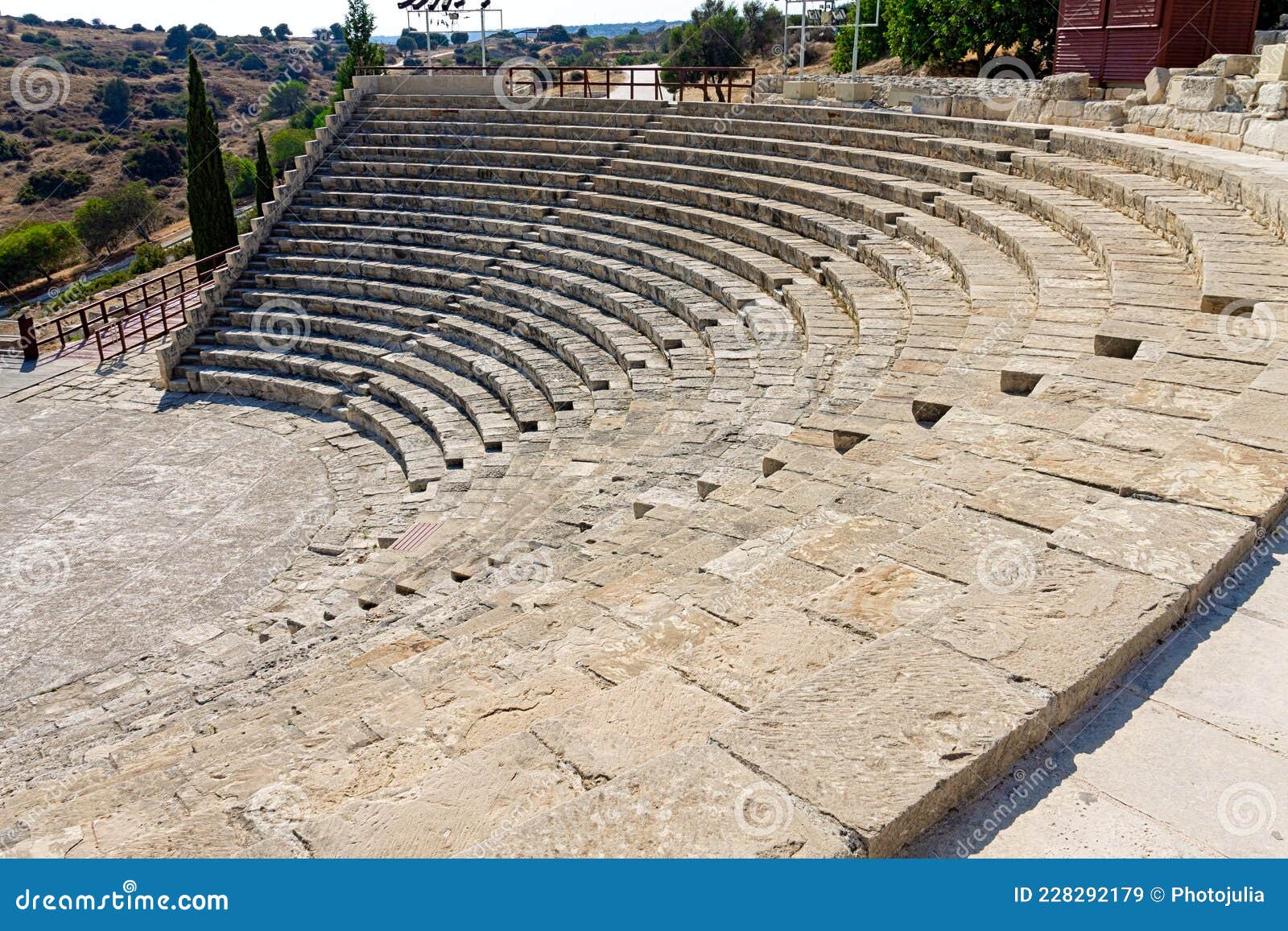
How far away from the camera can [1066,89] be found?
13.5 meters

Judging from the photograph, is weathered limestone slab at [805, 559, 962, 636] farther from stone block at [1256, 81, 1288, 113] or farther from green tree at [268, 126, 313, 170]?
green tree at [268, 126, 313, 170]

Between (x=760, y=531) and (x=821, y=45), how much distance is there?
38.2 metres

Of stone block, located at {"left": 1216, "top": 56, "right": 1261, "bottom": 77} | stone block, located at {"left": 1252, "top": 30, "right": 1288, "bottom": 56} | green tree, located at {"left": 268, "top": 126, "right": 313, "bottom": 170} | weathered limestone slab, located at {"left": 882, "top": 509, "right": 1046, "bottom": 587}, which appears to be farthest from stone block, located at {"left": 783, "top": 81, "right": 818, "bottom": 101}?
green tree, located at {"left": 268, "top": 126, "right": 313, "bottom": 170}

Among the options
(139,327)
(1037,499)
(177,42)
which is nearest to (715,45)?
(139,327)

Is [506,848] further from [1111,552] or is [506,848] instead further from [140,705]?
[140,705]

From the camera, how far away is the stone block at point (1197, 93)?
37.4ft

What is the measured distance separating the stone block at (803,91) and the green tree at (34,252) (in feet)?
131

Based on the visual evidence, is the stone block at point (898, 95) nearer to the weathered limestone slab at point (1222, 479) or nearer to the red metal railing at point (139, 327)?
the red metal railing at point (139, 327)

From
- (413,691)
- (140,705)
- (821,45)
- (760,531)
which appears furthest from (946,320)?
(821,45)

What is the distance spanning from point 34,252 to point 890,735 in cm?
5186

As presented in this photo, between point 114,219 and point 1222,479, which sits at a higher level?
point 1222,479

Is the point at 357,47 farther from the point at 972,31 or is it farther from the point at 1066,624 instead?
the point at 1066,624

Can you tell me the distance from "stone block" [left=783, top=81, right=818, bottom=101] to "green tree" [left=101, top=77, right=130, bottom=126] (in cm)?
6292

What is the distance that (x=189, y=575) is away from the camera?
9148mm
